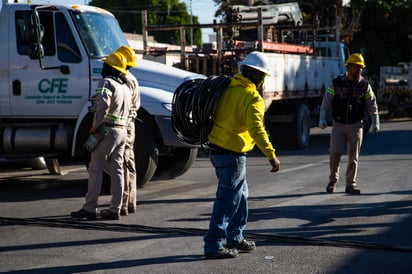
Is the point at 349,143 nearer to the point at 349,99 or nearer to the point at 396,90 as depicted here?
the point at 349,99

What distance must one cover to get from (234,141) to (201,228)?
1.70 metres

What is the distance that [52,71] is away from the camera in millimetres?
11664

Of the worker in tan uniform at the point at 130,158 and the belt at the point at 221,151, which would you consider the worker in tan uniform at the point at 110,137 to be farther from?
the belt at the point at 221,151

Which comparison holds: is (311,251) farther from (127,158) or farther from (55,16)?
(55,16)

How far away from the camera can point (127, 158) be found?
970cm

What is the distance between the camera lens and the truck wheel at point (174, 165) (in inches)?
503

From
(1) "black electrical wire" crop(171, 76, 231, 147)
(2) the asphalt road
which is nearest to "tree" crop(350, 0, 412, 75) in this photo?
(2) the asphalt road

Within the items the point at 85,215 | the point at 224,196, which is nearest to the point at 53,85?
the point at 85,215

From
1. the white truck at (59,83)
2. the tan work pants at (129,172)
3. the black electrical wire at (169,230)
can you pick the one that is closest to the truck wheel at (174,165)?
the white truck at (59,83)

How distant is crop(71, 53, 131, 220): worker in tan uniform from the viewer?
9102mm

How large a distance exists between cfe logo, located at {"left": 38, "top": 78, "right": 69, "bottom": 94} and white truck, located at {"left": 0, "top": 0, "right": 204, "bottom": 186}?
0.02 metres

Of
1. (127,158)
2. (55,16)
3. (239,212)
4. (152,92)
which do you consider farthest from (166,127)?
(239,212)

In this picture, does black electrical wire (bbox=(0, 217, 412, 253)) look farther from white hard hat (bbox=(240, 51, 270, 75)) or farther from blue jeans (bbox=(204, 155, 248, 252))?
white hard hat (bbox=(240, 51, 270, 75))

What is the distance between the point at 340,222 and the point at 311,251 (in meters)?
1.54
